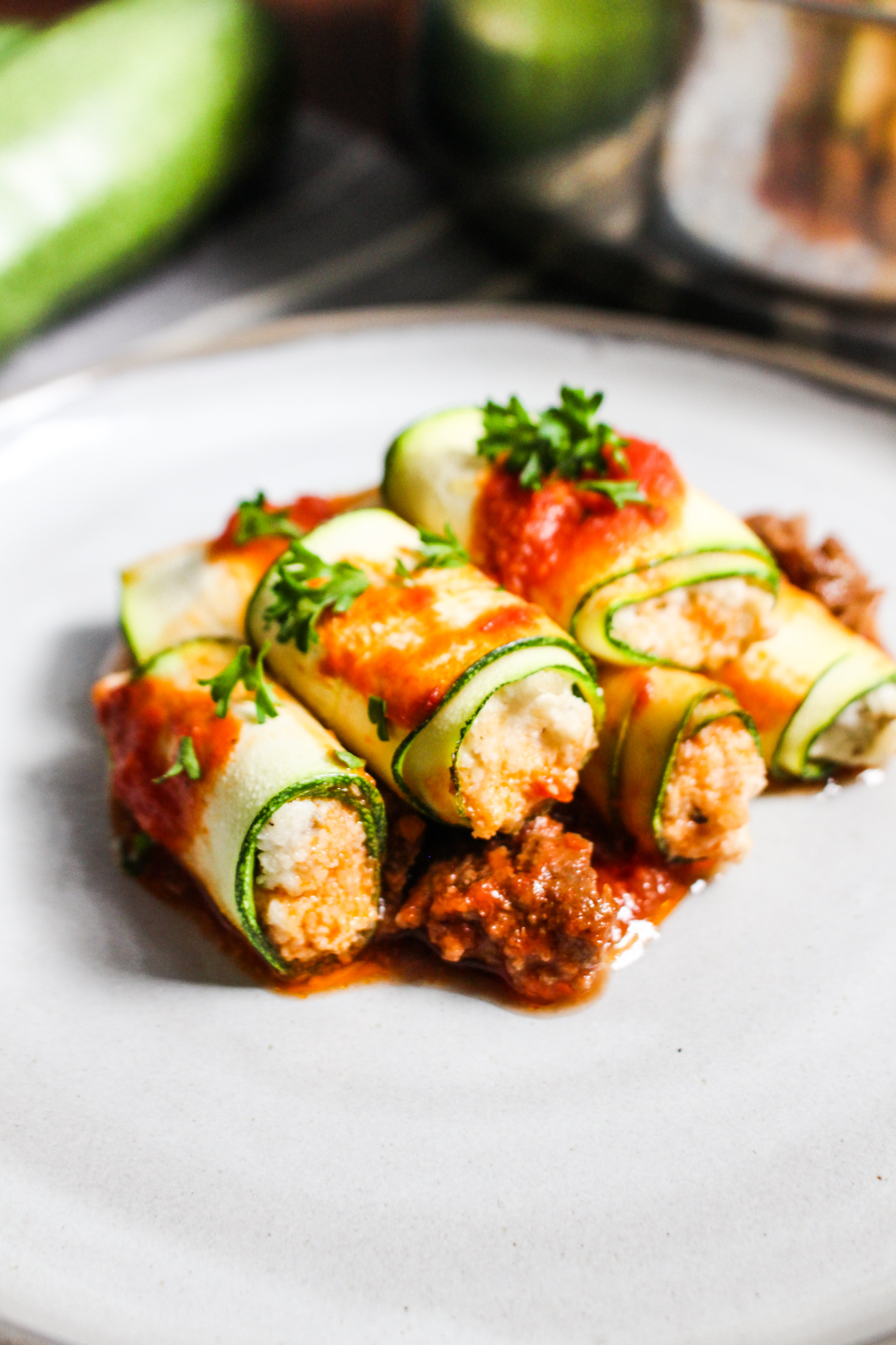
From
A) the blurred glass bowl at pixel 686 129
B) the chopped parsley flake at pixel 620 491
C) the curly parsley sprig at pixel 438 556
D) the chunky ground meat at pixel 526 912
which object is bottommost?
the chunky ground meat at pixel 526 912

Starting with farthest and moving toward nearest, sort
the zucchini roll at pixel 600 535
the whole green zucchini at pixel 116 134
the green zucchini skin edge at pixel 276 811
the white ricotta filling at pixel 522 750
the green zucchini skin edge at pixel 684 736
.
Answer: the whole green zucchini at pixel 116 134
the zucchini roll at pixel 600 535
the green zucchini skin edge at pixel 684 736
the white ricotta filling at pixel 522 750
the green zucchini skin edge at pixel 276 811

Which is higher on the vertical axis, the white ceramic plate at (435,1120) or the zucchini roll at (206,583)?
the zucchini roll at (206,583)

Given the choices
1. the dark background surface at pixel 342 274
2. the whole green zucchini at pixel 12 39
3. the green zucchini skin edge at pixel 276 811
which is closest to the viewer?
the green zucchini skin edge at pixel 276 811

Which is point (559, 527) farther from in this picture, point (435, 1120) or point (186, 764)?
point (435, 1120)

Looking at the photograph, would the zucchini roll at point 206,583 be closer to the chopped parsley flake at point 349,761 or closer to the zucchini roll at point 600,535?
the zucchini roll at point 600,535

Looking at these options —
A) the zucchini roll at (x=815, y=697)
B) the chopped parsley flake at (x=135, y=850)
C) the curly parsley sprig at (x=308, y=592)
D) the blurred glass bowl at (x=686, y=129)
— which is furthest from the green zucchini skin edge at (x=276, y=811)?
the blurred glass bowl at (x=686, y=129)

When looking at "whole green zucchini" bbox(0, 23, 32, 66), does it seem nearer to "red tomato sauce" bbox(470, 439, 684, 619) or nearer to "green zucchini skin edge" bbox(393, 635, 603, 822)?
"red tomato sauce" bbox(470, 439, 684, 619)

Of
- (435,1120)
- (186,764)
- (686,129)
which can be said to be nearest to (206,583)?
(186,764)
